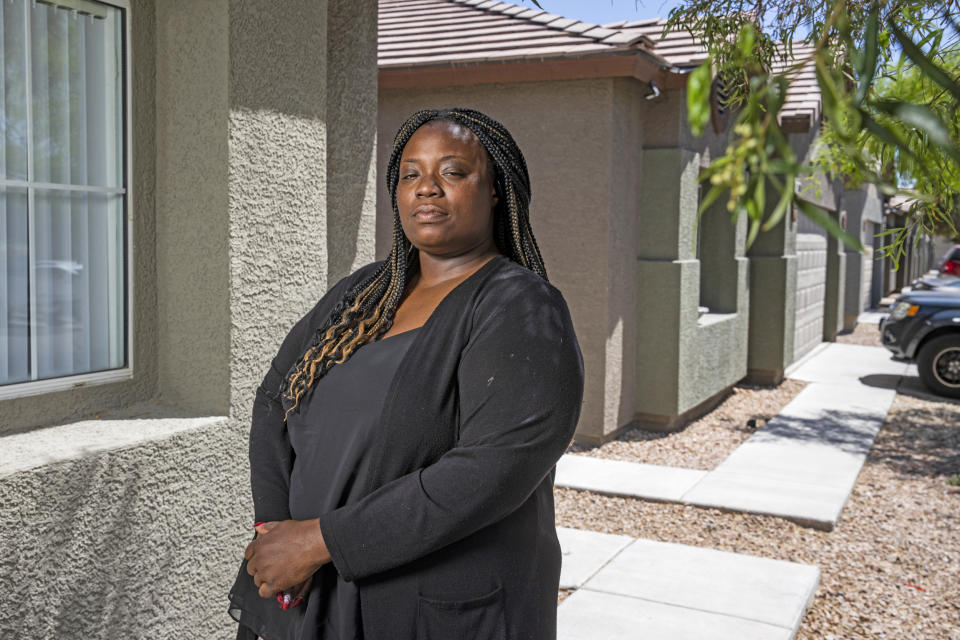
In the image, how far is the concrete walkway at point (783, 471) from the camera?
6.86 metres

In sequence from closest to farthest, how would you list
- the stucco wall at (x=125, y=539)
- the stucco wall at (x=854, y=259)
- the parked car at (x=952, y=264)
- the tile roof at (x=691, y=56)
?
the stucco wall at (x=125, y=539) → the tile roof at (x=691, y=56) → the stucco wall at (x=854, y=259) → the parked car at (x=952, y=264)

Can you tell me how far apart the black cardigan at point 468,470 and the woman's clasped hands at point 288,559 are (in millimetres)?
65

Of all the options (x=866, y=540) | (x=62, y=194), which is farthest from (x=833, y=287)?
(x=62, y=194)

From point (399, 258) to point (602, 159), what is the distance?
6053mm

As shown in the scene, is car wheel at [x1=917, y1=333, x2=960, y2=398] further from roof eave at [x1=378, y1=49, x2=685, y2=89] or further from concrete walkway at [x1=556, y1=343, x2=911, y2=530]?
roof eave at [x1=378, y1=49, x2=685, y2=89]

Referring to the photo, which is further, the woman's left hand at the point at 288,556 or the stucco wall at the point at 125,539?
the stucco wall at the point at 125,539

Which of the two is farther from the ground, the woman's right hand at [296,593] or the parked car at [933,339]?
the woman's right hand at [296,593]

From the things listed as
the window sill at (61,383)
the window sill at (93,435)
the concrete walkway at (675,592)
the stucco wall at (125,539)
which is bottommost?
the concrete walkway at (675,592)

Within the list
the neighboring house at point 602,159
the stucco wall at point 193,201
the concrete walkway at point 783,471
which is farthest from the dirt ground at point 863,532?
the stucco wall at point 193,201

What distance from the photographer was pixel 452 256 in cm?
238

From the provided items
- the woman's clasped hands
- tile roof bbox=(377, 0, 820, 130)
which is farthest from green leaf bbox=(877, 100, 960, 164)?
tile roof bbox=(377, 0, 820, 130)

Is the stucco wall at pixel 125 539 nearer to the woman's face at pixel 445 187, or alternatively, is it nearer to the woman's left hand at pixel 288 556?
the woman's left hand at pixel 288 556

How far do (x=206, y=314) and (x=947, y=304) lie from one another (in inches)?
435

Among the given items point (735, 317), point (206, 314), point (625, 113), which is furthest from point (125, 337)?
point (735, 317)
